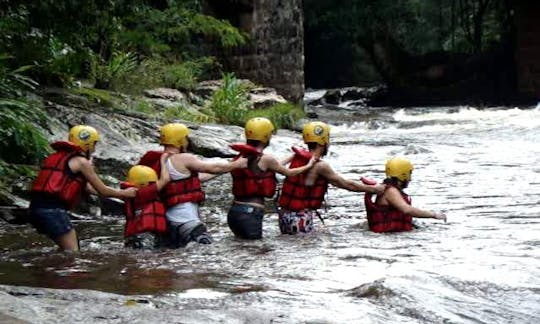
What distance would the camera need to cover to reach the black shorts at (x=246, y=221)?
789 centimetres

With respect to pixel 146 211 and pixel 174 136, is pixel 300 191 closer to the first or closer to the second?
pixel 174 136

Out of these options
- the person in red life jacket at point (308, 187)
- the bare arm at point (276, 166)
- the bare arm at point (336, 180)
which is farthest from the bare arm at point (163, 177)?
the bare arm at point (336, 180)

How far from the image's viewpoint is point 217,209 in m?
10.0

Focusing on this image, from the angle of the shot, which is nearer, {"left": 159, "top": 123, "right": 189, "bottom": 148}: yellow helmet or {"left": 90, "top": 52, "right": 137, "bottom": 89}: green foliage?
{"left": 159, "top": 123, "right": 189, "bottom": 148}: yellow helmet

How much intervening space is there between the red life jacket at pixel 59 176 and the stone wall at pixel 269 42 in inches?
718

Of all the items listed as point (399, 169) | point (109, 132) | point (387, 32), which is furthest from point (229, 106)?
point (387, 32)

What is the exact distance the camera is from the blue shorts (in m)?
7.33

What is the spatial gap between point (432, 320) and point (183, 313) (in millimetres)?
1346

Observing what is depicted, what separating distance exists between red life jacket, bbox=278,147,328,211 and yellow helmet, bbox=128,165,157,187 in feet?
4.38

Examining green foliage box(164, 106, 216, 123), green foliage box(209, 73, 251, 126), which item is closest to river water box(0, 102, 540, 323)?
green foliage box(164, 106, 216, 123)

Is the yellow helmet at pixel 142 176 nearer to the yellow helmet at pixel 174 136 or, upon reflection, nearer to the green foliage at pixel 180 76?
the yellow helmet at pixel 174 136

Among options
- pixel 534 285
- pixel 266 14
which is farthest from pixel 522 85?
pixel 534 285

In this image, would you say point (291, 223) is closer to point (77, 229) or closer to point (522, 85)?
point (77, 229)

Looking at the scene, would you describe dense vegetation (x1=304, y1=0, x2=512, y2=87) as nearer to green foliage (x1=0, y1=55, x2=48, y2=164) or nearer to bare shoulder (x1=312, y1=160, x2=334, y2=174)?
green foliage (x1=0, y1=55, x2=48, y2=164)
